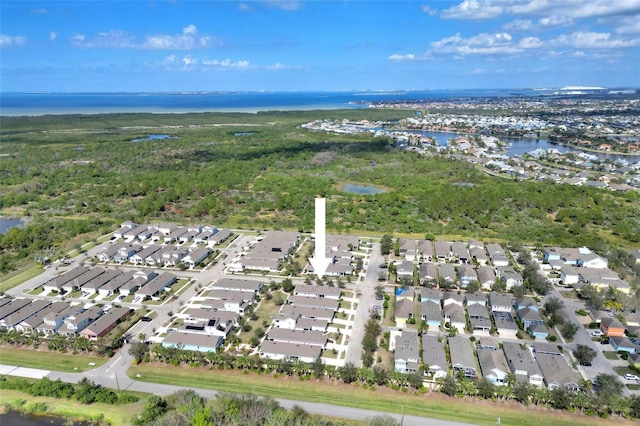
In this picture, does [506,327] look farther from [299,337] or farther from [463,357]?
[299,337]

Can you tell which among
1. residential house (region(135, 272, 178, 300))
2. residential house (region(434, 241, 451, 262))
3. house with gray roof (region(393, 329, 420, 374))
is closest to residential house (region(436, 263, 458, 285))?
residential house (region(434, 241, 451, 262))

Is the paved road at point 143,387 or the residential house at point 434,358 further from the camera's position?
the residential house at point 434,358

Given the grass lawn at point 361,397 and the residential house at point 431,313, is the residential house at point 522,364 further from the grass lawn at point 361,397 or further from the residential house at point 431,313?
the residential house at point 431,313

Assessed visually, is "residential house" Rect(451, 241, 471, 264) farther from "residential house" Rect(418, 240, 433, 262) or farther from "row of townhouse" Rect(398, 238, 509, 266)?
"residential house" Rect(418, 240, 433, 262)

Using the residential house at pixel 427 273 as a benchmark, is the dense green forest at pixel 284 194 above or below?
above

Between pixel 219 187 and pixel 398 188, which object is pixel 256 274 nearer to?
pixel 219 187

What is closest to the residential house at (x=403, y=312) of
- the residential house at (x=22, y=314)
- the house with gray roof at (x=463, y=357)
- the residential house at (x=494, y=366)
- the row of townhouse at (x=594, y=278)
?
the house with gray roof at (x=463, y=357)

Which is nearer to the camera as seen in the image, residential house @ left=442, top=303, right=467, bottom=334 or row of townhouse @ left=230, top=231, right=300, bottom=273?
residential house @ left=442, top=303, right=467, bottom=334

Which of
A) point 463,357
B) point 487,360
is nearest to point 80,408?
point 463,357
